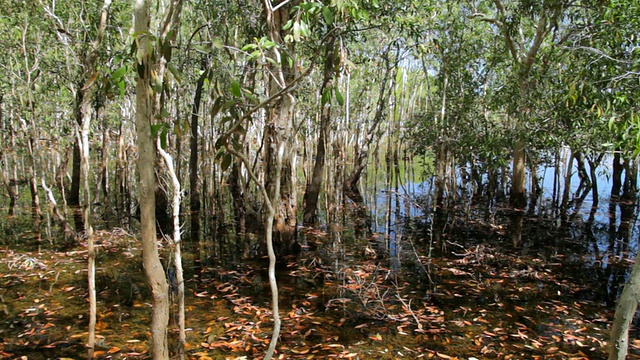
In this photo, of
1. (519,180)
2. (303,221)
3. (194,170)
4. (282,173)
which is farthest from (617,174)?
(194,170)

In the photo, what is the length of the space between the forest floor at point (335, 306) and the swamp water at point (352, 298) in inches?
0.8

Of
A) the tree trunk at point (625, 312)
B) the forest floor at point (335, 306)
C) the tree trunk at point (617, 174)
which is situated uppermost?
the tree trunk at point (617, 174)

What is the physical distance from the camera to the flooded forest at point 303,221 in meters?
3.18

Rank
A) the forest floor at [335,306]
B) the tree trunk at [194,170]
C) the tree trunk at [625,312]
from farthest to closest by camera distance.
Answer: the tree trunk at [194,170]
the forest floor at [335,306]
the tree trunk at [625,312]

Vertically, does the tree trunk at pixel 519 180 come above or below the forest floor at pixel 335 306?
above

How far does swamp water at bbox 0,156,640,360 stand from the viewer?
15.0 ft

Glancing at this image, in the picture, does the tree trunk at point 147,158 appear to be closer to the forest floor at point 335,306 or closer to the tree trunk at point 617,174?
the forest floor at point 335,306

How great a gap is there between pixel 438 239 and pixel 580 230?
3.64 meters

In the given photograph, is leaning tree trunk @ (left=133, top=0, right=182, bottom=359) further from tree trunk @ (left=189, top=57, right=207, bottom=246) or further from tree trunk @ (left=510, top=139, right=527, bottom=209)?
tree trunk @ (left=510, top=139, right=527, bottom=209)

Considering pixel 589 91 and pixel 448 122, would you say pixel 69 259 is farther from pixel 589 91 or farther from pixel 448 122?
pixel 448 122

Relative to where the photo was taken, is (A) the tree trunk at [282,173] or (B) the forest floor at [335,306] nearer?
(B) the forest floor at [335,306]

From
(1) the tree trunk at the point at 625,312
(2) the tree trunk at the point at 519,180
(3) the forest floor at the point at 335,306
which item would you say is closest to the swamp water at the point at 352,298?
(3) the forest floor at the point at 335,306

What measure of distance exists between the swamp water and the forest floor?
0.07 feet

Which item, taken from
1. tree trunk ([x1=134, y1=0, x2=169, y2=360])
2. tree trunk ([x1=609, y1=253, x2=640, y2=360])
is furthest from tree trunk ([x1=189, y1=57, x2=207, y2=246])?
tree trunk ([x1=609, y1=253, x2=640, y2=360])
